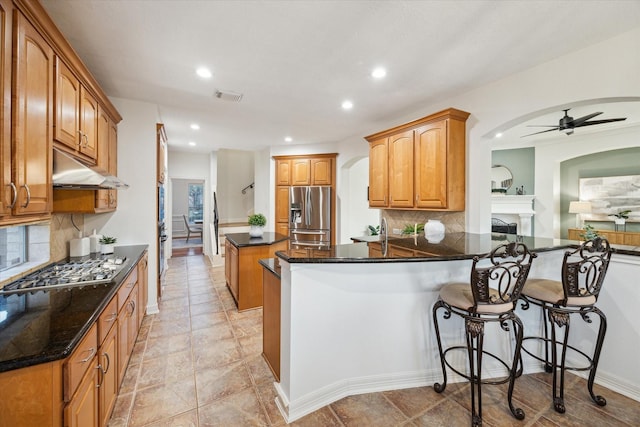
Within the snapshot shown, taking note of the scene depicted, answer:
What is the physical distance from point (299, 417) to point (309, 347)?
17.0 inches

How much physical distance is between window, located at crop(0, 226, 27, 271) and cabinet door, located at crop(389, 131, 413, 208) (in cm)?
Answer: 361

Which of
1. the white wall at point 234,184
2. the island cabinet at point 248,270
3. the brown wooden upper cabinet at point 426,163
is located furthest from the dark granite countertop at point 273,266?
the white wall at point 234,184

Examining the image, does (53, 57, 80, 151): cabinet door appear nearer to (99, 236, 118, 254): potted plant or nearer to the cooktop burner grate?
the cooktop burner grate

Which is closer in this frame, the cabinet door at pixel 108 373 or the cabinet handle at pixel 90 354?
the cabinet handle at pixel 90 354

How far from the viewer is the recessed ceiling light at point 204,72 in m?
2.57

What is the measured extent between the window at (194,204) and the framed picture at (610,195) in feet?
37.8

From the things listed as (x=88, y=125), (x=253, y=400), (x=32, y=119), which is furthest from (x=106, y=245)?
(x=253, y=400)

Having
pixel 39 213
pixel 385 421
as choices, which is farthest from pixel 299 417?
pixel 39 213

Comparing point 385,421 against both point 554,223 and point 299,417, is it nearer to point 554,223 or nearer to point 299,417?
point 299,417

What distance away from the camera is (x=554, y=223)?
6.38 m

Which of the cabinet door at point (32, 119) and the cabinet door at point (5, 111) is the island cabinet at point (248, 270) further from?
the cabinet door at point (5, 111)

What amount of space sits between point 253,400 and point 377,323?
1050 millimetres

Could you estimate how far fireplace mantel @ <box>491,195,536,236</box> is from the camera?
258 inches

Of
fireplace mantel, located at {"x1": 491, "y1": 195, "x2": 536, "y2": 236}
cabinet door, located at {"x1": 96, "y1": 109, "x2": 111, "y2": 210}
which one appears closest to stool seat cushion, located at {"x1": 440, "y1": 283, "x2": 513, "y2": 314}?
cabinet door, located at {"x1": 96, "y1": 109, "x2": 111, "y2": 210}
